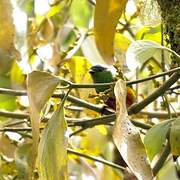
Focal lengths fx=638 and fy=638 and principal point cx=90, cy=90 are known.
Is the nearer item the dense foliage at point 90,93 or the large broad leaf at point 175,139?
the dense foliage at point 90,93

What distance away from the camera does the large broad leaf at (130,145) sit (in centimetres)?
86

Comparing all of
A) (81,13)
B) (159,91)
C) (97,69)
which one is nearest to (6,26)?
(97,69)

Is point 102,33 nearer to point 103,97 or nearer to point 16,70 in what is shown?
point 103,97

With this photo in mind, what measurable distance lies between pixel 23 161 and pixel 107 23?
351 millimetres

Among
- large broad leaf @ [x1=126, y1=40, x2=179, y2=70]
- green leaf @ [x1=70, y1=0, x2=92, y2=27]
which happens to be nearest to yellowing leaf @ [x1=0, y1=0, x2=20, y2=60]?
large broad leaf @ [x1=126, y1=40, x2=179, y2=70]

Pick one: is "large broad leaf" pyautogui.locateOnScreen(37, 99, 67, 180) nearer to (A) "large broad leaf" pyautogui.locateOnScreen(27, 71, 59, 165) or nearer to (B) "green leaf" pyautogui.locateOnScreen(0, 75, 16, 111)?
(A) "large broad leaf" pyautogui.locateOnScreen(27, 71, 59, 165)

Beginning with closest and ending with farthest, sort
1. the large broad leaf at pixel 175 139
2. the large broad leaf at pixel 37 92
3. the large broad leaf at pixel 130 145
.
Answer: the large broad leaf at pixel 130 145 → the large broad leaf at pixel 37 92 → the large broad leaf at pixel 175 139

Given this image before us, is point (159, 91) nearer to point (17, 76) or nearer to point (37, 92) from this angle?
point (37, 92)

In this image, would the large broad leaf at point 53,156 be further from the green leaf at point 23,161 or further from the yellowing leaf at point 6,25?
the yellowing leaf at point 6,25

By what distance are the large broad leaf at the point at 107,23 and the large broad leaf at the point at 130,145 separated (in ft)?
0.75

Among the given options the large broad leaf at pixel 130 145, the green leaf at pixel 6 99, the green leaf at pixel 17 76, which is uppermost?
the large broad leaf at pixel 130 145

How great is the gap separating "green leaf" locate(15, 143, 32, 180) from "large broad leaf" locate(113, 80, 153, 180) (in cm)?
34

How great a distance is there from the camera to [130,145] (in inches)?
34.9

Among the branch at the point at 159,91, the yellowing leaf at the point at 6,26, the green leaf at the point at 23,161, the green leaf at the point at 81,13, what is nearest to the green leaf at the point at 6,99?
the yellowing leaf at the point at 6,26
